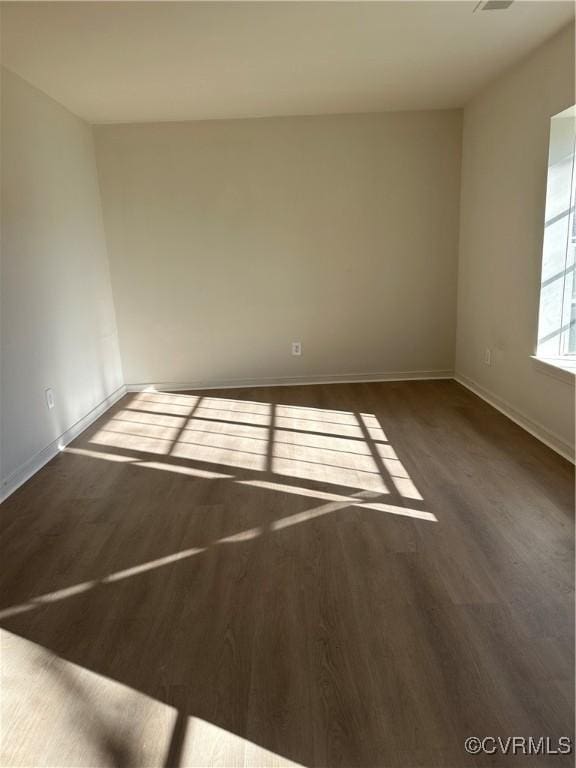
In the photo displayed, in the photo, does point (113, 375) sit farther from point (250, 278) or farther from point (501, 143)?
point (501, 143)

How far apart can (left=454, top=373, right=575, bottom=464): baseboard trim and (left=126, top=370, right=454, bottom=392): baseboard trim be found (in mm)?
448

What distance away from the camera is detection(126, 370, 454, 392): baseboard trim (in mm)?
5121

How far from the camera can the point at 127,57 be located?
9.87 feet

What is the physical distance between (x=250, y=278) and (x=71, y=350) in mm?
1787

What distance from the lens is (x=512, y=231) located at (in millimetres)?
3750

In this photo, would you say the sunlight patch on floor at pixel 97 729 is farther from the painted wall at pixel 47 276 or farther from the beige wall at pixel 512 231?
the beige wall at pixel 512 231

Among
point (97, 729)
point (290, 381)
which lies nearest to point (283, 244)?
point (290, 381)

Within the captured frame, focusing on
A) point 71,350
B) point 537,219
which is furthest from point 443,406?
point 71,350

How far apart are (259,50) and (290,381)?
2886 mm

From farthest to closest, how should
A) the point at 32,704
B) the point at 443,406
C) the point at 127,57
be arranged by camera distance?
the point at 443,406 → the point at 127,57 → the point at 32,704

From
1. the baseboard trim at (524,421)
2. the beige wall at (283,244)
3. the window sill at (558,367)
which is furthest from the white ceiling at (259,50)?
the baseboard trim at (524,421)

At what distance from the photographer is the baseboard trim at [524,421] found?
314 cm

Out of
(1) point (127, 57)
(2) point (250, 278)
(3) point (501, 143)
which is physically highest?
(1) point (127, 57)

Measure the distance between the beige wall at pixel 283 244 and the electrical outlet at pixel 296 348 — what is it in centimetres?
5
